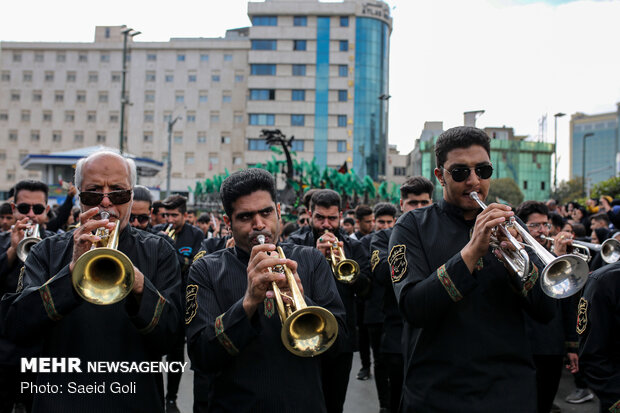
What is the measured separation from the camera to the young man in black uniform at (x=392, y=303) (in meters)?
5.19

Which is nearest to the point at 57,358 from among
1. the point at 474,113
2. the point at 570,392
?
the point at 474,113

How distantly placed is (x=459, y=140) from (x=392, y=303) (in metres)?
2.89

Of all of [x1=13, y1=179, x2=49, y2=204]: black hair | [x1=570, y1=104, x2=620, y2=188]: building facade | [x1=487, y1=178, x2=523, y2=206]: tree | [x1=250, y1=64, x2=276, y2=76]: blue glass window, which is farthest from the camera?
[x1=570, y1=104, x2=620, y2=188]: building facade

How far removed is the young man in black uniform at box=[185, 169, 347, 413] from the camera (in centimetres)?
243

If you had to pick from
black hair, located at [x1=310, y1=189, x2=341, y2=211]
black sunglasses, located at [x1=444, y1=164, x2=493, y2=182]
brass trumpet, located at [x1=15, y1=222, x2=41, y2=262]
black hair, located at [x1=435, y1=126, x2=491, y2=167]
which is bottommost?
brass trumpet, located at [x1=15, y1=222, x2=41, y2=262]

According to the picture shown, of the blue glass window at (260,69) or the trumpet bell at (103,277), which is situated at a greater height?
the blue glass window at (260,69)

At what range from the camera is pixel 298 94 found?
6525cm

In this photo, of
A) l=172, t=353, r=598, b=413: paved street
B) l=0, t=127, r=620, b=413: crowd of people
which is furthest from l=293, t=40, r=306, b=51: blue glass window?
l=0, t=127, r=620, b=413: crowd of people

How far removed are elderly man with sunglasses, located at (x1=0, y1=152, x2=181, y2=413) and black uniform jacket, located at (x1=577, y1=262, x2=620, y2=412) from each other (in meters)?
2.25

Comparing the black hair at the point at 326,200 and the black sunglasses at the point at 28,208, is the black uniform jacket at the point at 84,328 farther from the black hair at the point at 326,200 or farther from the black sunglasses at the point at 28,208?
the black hair at the point at 326,200

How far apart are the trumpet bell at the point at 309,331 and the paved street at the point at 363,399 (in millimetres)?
4010

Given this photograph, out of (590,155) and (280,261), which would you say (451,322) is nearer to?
(280,261)

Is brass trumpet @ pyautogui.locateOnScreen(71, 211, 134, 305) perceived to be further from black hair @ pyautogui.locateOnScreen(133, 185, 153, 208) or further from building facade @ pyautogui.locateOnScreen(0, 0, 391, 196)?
building facade @ pyautogui.locateOnScreen(0, 0, 391, 196)

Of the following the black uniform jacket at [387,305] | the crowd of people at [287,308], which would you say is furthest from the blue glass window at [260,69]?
the crowd of people at [287,308]
